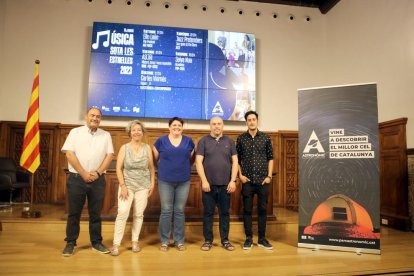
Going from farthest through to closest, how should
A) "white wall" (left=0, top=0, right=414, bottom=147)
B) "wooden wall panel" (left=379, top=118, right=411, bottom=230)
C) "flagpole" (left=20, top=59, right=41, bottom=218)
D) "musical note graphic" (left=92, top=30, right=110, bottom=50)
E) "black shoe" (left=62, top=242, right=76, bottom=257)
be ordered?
1. "musical note graphic" (left=92, top=30, right=110, bottom=50)
2. "white wall" (left=0, top=0, right=414, bottom=147)
3. "wooden wall panel" (left=379, top=118, right=411, bottom=230)
4. "flagpole" (left=20, top=59, right=41, bottom=218)
5. "black shoe" (left=62, top=242, right=76, bottom=257)

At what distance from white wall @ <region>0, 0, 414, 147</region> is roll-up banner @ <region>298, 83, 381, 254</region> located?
6.45ft

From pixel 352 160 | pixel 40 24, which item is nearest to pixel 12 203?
pixel 40 24

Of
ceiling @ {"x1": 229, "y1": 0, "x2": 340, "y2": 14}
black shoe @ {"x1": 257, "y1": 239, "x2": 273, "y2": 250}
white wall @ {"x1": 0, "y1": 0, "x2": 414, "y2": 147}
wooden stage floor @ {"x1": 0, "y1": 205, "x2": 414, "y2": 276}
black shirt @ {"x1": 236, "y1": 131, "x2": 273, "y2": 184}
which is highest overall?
ceiling @ {"x1": 229, "y1": 0, "x2": 340, "y2": 14}

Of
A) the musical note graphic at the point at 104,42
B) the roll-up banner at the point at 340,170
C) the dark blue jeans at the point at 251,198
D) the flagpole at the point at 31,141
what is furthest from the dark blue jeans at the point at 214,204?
the musical note graphic at the point at 104,42

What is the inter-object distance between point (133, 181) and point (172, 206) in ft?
1.58

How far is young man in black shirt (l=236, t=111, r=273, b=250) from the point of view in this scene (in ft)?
10.4

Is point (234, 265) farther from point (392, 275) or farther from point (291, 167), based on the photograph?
point (291, 167)

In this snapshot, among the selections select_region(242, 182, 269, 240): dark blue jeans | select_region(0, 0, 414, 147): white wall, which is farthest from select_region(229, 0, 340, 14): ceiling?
select_region(242, 182, 269, 240): dark blue jeans

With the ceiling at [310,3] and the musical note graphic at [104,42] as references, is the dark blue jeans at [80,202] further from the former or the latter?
the ceiling at [310,3]

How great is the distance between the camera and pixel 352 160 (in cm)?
317

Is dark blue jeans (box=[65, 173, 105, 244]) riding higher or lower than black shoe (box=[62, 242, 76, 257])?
higher

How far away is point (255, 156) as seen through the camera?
3.22 metres

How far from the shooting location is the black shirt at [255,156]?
3.18 m

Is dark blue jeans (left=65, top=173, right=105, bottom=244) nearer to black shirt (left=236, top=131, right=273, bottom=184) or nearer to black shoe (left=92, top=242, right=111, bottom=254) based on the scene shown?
black shoe (left=92, top=242, right=111, bottom=254)
